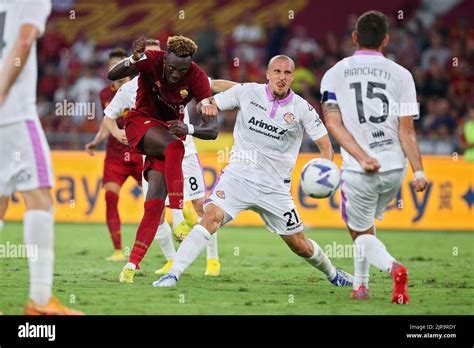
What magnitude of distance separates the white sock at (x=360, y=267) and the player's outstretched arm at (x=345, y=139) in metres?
0.82

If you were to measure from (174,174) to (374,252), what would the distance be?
7.41 ft

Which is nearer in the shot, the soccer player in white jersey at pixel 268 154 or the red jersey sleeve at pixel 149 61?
the soccer player in white jersey at pixel 268 154

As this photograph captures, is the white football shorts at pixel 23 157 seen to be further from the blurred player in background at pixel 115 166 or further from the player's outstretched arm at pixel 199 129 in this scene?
the blurred player in background at pixel 115 166

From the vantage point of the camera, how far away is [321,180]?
8539 mm

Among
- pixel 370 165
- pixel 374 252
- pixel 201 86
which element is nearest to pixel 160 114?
pixel 201 86

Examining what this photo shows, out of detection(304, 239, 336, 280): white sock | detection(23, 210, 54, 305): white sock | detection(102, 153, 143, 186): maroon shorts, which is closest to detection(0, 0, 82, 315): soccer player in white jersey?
detection(23, 210, 54, 305): white sock

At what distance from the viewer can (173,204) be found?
32.1ft

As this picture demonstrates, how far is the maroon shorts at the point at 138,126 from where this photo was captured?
1004 cm

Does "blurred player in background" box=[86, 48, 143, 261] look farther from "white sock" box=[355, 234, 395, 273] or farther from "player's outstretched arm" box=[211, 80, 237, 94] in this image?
"white sock" box=[355, 234, 395, 273]

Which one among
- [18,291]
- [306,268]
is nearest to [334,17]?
[306,268]

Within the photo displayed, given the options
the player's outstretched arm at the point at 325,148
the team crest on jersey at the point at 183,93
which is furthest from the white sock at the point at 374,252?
the team crest on jersey at the point at 183,93

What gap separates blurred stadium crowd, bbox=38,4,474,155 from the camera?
2194 cm

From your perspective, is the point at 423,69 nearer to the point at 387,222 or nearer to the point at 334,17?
the point at 334,17
